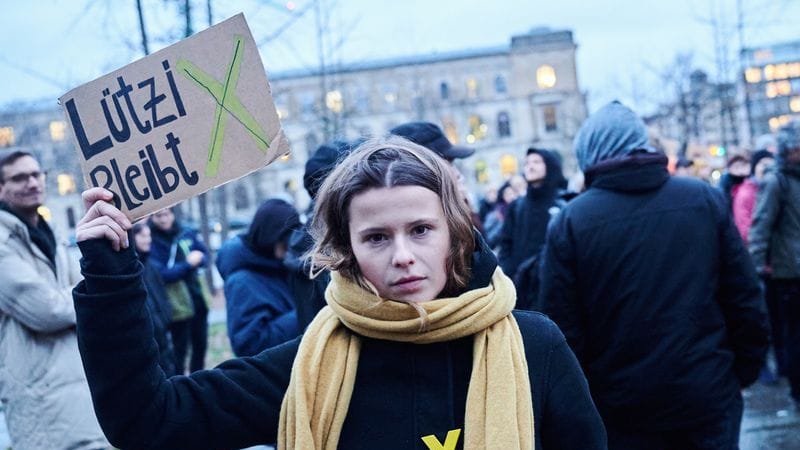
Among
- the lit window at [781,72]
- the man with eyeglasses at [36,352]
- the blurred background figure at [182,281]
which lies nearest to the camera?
the man with eyeglasses at [36,352]

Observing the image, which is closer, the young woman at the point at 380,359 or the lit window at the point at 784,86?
the young woman at the point at 380,359

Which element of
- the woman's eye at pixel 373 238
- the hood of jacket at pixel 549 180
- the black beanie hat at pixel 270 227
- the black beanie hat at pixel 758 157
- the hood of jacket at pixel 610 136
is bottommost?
the black beanie hat at pixel 758 157

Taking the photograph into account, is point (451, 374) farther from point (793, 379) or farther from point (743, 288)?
point (793, 379)

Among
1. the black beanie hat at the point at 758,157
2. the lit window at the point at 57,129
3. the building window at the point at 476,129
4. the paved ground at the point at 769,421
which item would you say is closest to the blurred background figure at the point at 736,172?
the black beanie hat at the point at 758,157

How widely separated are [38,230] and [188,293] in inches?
153

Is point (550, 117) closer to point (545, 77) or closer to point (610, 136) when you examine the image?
point (545, 77)

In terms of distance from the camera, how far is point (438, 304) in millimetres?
1820

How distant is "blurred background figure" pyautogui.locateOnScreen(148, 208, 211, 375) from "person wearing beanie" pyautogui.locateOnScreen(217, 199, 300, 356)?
144 inches

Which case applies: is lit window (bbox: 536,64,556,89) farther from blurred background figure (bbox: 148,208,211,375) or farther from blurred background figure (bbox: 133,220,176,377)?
blurred background figure (bbox: 133,220,176,377)

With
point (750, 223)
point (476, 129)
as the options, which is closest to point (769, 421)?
point (750, 223)

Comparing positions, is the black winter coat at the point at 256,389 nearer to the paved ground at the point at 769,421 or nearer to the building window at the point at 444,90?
the paved ground at the point at 769,421

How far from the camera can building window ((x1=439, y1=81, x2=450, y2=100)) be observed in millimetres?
65000

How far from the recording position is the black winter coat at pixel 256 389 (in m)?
1.79

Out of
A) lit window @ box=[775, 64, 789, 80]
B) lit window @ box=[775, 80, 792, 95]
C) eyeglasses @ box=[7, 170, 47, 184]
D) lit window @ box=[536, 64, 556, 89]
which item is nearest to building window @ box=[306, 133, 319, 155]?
eyeglasses @ box=[7, 170, 47, 184]
